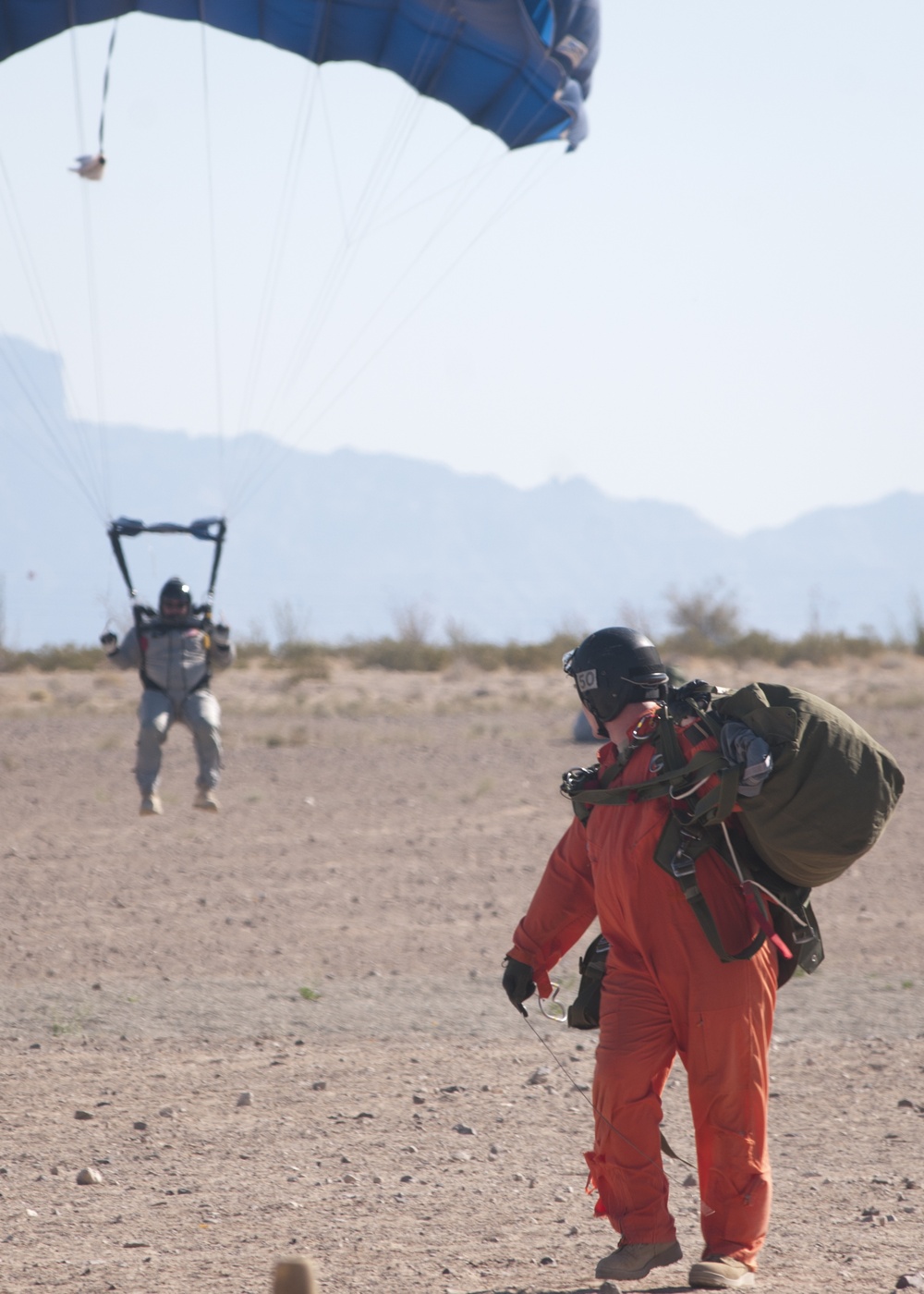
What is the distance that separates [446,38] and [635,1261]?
10.4 metres

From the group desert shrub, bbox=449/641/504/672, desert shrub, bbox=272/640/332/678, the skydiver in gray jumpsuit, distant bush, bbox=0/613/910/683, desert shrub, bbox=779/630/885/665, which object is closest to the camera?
the skydiver in gray jumpsuit

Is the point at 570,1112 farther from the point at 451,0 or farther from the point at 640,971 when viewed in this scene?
the point at 451,0

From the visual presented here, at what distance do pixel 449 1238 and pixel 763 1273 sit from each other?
0.95 m

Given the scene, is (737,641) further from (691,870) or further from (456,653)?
(691,870)

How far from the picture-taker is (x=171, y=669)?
400 inches

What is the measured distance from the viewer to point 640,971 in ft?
12.3

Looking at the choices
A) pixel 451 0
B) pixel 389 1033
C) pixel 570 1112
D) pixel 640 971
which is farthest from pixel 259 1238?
pixel 451 0

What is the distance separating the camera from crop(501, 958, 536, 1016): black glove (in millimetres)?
3949

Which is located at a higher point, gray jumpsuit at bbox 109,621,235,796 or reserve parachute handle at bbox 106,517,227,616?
reserve parachute handle at bbox 106,517,227,616

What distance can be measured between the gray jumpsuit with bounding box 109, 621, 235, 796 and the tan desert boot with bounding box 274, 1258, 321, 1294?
7.74 meters

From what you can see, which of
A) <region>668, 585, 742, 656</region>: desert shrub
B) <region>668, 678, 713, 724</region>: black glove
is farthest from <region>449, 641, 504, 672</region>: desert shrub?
<region>668, 678, 713, 724</region>: black glove

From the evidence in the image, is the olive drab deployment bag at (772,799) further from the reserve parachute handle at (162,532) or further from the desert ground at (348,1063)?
the reserve parachute handle at (162,532)

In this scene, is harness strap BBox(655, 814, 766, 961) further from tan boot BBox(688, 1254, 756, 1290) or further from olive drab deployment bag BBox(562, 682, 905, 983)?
tan boot BBox(688, 1254, 756, 1290)

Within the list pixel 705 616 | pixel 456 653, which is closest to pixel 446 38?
pixel 456 653
